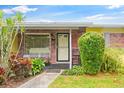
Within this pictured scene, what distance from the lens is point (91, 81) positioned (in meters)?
13.9

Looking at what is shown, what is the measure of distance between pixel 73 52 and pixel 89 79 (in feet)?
14.9

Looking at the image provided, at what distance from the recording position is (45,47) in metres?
21.1

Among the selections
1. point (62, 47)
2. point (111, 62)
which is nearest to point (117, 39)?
point (62, 47)

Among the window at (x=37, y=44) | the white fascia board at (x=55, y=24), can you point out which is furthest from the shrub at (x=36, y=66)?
the window at (x=37, y=44)

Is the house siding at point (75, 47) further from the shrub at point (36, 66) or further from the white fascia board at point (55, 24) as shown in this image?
the shrub at point (36, 66)

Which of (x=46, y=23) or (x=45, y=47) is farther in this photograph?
(x=45, y=47)

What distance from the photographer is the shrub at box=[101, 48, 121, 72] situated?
16391 mm

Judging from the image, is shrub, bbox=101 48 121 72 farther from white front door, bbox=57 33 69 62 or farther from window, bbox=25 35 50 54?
window, bbox=25 35 50 54

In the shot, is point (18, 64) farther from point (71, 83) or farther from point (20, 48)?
point (20, 48)

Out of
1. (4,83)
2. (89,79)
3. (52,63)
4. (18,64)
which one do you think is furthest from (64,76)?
(52,63)

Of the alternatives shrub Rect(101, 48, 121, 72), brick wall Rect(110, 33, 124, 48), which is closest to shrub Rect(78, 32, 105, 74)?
shrub Rect(101, 48, 121, 72)

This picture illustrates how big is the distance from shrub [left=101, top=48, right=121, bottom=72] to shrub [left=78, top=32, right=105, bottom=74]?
2.34 ft

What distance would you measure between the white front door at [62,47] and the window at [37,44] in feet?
2.26

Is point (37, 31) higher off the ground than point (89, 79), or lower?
higher
